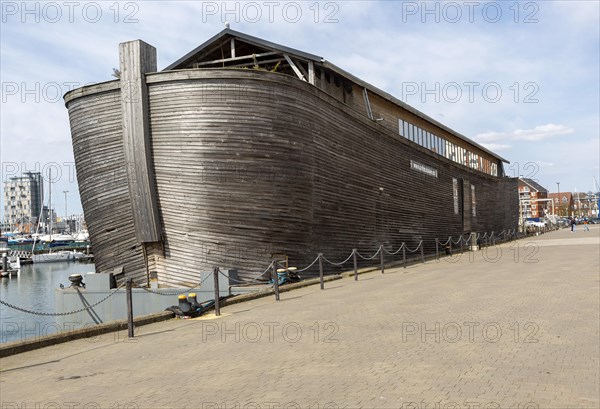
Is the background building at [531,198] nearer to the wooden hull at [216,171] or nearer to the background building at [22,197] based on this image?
the wooden hull at [216,171]

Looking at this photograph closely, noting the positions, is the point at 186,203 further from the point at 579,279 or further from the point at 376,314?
the point at 579,279

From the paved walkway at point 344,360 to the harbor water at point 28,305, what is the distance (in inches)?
185

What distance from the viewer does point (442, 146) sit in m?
36.8

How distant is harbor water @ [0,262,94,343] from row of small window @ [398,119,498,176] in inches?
752

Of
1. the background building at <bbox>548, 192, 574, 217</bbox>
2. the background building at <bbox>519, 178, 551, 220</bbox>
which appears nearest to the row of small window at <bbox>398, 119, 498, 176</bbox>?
the background building at <bbox>519, 178, 551, 220</bbox>

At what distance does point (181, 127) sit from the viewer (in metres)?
16.0

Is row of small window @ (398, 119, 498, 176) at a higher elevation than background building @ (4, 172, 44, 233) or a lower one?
lower

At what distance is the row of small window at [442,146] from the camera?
3010 centimetres

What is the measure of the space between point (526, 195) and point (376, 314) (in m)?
126

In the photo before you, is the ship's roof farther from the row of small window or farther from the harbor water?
the harbor water

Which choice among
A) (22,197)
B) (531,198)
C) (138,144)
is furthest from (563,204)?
(22,197)

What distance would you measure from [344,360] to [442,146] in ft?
105

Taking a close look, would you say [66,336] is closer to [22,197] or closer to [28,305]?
[28,305]

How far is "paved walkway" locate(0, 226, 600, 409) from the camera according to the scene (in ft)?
17.1
